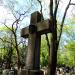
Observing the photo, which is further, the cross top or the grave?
the cross top

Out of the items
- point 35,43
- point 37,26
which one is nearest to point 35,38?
point 35,43

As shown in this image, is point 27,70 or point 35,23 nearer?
point 27,70

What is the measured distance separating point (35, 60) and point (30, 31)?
1.16 m

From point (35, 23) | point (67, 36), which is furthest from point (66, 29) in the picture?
point (35, 23)

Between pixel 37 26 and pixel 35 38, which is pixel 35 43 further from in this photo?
pixel 37 26

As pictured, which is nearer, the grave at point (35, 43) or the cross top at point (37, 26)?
the grave at point (35, 43)

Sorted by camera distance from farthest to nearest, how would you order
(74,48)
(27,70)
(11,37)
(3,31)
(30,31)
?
(74,48)
(3,31)
(11,37)
(30,31)
(27,70)

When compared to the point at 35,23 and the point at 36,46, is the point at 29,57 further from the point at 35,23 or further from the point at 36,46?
the point at 35,23

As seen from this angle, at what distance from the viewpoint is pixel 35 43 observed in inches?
334

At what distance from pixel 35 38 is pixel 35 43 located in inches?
7.3

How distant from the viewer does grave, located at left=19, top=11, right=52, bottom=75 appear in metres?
8.15

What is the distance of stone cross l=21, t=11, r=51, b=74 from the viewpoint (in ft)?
27.0

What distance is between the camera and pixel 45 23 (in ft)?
27.2

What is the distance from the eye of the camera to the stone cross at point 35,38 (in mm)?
8227
